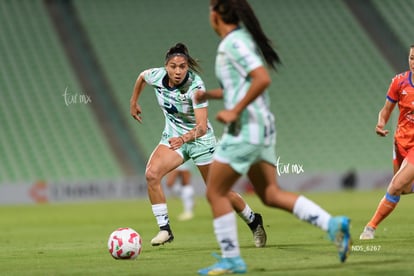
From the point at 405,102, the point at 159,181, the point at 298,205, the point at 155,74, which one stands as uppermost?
the point at 155,74

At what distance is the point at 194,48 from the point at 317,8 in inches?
207

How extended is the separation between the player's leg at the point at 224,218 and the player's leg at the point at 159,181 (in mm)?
3066

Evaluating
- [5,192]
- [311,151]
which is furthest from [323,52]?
[5,192]

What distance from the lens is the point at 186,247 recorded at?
1009 cm

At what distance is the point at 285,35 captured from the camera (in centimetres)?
2828

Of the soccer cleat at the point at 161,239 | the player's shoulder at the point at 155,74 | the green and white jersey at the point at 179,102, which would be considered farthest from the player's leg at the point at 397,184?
the player's shoulder at the point at 155,74

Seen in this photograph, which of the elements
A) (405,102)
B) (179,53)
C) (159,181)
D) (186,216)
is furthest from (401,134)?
(186,216)

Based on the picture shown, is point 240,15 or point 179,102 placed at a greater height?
point 179,102

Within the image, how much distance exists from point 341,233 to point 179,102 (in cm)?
388

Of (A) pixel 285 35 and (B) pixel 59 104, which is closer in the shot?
(B) pixel 59 104

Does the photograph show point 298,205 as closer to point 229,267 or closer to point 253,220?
point 229,267

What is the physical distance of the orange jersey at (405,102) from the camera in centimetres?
1002

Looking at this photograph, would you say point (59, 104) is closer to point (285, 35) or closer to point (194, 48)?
point (194, 48)

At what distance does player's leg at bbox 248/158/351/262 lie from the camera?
6.72m
